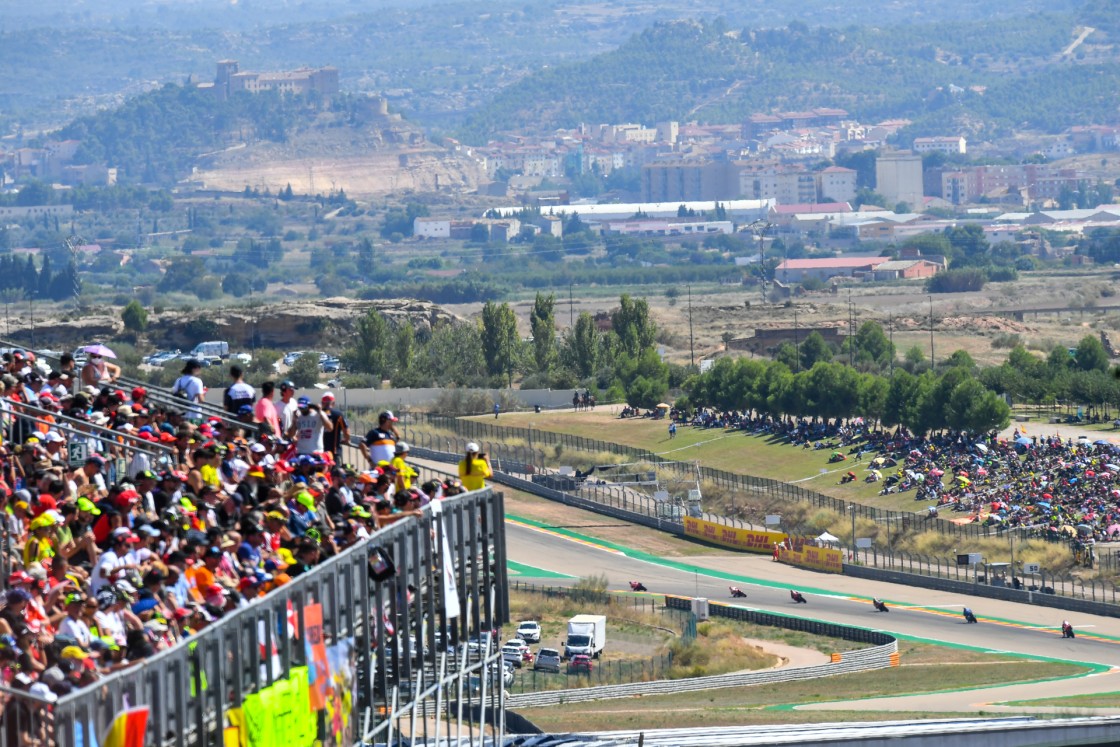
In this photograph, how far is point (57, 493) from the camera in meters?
20.7

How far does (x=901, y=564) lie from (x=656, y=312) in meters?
118

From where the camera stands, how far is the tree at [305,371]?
114 meters

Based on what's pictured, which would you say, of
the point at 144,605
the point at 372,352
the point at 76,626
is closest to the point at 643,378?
the point at 372,352

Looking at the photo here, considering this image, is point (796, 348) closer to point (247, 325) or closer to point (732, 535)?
point (247, 325)

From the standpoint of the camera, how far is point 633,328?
126 meters

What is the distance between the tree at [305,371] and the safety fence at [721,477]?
14.6 meters

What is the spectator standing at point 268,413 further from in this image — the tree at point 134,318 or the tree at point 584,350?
the tree at point 134,318

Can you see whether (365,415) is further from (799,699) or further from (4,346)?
(4,346)

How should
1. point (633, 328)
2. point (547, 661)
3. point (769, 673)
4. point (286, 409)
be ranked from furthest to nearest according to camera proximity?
point (633, 328)
point (547, 661)
point (769, 673)
point (286, 409)

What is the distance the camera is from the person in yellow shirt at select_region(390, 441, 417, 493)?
2439 cm

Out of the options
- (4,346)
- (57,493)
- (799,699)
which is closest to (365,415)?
(799,699)

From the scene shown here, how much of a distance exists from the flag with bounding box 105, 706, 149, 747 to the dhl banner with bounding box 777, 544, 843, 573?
5337 centimetres

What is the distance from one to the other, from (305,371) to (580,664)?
65.5 meters

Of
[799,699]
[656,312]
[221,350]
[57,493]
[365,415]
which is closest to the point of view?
[57,493]
